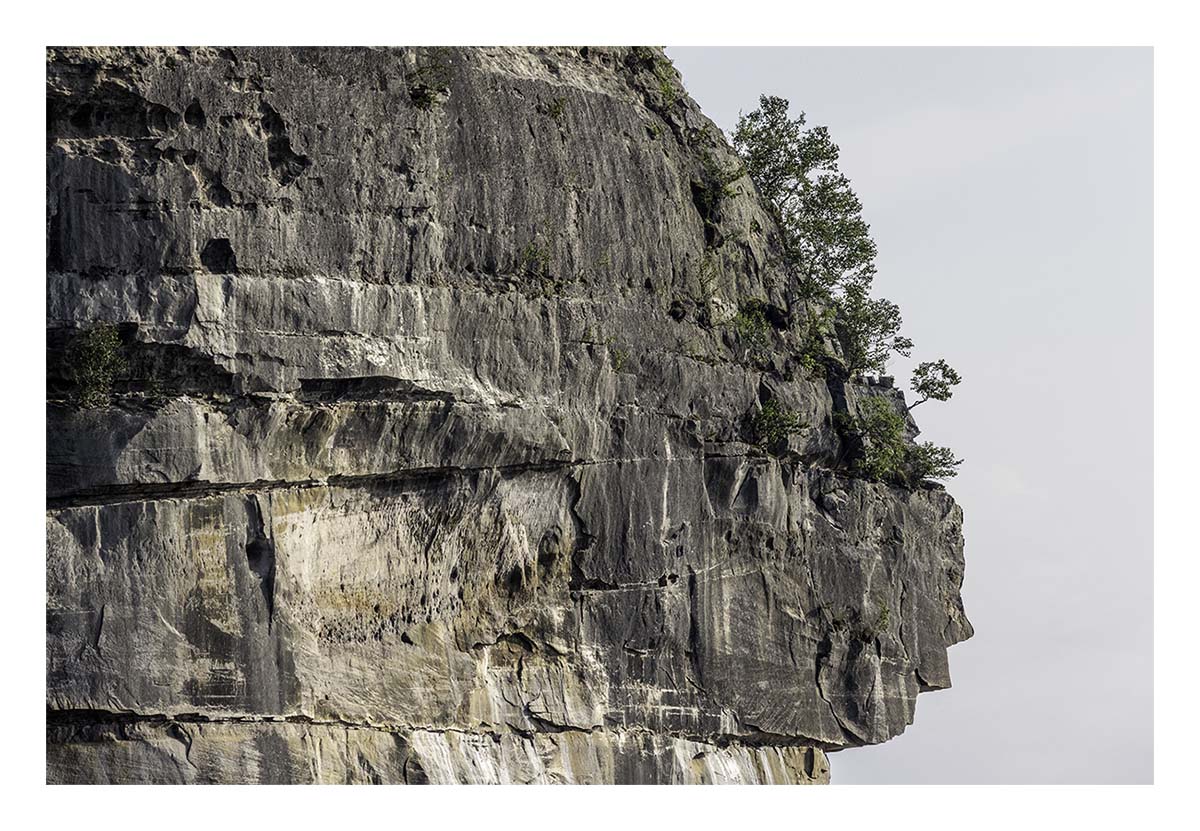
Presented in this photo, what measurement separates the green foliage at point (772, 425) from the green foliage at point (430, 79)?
1124 centimetres

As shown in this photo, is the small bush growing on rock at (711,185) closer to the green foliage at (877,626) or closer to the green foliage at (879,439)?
the green foliage at (879,439)

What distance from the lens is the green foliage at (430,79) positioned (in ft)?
104

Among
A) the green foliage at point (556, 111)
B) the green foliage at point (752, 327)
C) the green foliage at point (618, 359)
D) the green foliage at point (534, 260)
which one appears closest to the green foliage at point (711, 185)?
the green foliage at point (752, 327)

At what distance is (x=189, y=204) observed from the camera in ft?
95.1

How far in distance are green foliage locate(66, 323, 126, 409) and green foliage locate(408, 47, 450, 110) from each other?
8.12 metres

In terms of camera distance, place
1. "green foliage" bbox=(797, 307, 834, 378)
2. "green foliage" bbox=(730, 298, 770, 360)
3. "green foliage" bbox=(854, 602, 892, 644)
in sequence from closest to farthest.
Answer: "green foliage" bbox=(730, 298, 770, 360) < "green foliage" bbox=(854, 602, 892, 644) < "green foliage" bbox=(797, 307, 834, 378)

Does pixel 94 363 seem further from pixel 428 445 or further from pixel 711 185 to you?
pixel 711 185

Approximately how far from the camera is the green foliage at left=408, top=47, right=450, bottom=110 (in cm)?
3164

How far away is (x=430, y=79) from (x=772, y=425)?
1209 cm

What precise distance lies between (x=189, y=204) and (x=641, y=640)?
45.6ft

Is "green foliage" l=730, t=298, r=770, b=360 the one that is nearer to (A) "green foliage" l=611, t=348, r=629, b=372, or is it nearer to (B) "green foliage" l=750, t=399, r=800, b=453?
(B) "green foliage" l=750, t=399, r=800, b=453

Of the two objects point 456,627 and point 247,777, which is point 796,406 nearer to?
point 456,627

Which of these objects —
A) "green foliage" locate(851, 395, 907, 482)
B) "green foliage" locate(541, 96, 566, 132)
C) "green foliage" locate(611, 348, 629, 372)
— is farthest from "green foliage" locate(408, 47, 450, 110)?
"green foliage" locate(851, 395, 907, 482)

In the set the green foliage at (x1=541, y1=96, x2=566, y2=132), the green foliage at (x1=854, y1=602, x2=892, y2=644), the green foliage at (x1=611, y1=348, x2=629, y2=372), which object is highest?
the green foliage at (x1=541, y1=96, x2=566, y2=132)
